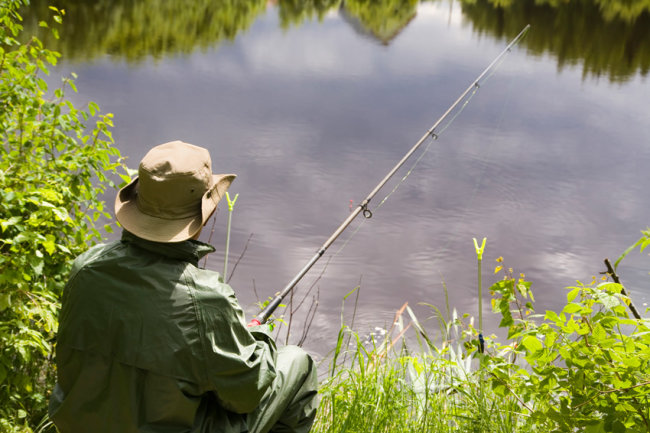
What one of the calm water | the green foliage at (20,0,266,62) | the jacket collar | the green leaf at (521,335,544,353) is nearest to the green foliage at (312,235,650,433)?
the green leaf at (521,335,544,353)

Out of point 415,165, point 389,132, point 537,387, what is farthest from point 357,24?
point 537,387

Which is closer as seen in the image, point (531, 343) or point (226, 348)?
point (226, 348)

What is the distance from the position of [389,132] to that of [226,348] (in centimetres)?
503

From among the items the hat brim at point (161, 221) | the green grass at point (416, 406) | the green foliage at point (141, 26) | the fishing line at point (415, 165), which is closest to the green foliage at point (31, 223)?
the hat brim at point (161, 221)

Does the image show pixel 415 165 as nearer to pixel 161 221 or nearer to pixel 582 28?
pixel 161 221

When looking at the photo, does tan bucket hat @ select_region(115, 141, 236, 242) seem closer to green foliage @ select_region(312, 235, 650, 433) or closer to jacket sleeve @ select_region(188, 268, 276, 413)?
jacket sleeve @ select_region(188, 268, 276, 413)

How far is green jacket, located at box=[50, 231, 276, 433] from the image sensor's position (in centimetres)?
162

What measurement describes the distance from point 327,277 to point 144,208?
266 centimetres

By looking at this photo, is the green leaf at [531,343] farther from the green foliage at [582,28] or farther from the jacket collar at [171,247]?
the green foliage at [582,28]

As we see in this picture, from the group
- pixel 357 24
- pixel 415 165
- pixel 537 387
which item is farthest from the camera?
pixel 357 24

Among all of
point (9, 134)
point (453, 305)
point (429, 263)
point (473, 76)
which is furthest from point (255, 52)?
point (9, 134)

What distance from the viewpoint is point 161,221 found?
1.68 m

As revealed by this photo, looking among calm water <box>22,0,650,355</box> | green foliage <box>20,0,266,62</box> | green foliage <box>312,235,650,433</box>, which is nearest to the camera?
green foliage <box>312,235,650,433</box>

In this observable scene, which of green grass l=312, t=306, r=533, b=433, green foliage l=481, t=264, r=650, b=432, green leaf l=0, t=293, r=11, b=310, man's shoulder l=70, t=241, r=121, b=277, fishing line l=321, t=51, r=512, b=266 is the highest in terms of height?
man's shoulder l=70, t=241, r=121, b=277
